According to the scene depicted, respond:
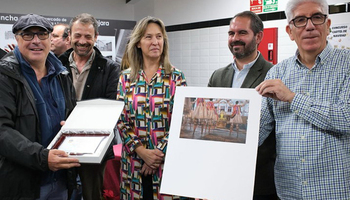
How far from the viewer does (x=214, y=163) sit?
1.51 metres

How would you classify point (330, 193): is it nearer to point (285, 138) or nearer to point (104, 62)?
point (285, 138)

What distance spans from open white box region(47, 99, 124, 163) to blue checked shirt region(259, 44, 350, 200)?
0.95 m

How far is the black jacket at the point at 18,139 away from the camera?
1764mm

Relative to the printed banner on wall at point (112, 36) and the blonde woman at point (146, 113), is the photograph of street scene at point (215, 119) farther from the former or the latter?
the printed banner on wall at point (112, 36)

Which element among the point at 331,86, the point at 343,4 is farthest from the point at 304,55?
the point at 343,4

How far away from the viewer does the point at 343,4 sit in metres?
4.12

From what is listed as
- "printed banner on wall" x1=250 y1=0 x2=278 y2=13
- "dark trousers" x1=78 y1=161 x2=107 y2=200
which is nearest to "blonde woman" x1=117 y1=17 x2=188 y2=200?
"dark trousers" x1=78 y1=161 x2=107 y2=200

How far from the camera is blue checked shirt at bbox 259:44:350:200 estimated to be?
143 centimetres

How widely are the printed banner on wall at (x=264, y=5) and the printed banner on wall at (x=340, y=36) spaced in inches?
40.2

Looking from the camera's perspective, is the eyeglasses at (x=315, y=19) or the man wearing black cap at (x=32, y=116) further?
the man wearing black cap at (x=32, y=116)

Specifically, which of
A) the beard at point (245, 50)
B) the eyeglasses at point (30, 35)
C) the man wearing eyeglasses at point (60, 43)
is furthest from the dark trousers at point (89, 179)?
the man wearing eyeglasses at point (60, 43)

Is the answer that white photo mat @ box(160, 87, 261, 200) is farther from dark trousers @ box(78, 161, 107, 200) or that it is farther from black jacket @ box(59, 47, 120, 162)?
black jacket @ box(59, 47, 120, 162)

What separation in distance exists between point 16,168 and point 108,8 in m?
7.04

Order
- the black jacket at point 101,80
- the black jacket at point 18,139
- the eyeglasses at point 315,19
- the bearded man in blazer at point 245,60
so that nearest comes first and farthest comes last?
the eyeglasses at point 315,19 < the black jacket at point 18,139 < the bearded man in blazer at point 245,60 < the black jacket at point 101,80
